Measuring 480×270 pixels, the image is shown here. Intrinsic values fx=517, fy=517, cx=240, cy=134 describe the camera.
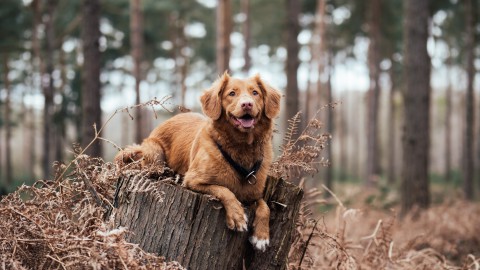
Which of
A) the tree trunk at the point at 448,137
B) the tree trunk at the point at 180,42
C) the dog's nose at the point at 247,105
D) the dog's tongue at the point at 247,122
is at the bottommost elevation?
the tree trunk at the point at 448,137

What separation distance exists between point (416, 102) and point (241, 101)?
840 centimetres

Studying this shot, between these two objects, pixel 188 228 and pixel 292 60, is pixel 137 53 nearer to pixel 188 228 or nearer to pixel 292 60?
pixel 292 60

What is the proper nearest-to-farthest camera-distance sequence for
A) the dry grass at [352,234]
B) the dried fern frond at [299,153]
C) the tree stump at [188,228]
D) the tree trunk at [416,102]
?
the tree stump at [188,228] → the dried fern frond at [299,153] → the dry grass at [352,234] → the tree trunk at [416,102]

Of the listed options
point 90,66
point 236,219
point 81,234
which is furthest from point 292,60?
point 81,234

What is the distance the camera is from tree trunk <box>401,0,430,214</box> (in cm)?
1148

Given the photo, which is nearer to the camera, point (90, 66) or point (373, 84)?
point (90, 66)

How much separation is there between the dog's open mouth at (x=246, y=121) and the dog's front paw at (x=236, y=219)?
67cm

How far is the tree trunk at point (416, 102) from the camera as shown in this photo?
452 inches

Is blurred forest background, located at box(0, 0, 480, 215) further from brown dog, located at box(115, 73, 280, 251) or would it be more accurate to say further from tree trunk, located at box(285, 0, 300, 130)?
brown dog, located at box(115, 73, 280, 251)

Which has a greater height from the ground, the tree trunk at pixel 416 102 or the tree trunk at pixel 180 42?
the tree trunk at pixel 180 42

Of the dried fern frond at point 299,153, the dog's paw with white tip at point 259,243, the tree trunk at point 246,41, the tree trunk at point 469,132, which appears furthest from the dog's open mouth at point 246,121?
the tree trunk at point 469,132

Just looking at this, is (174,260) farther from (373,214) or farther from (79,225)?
(373,214)

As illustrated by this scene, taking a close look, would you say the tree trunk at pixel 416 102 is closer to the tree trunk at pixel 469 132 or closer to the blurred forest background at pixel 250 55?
the blurred forest background at pixel 250 55

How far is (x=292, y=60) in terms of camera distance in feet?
48.7
